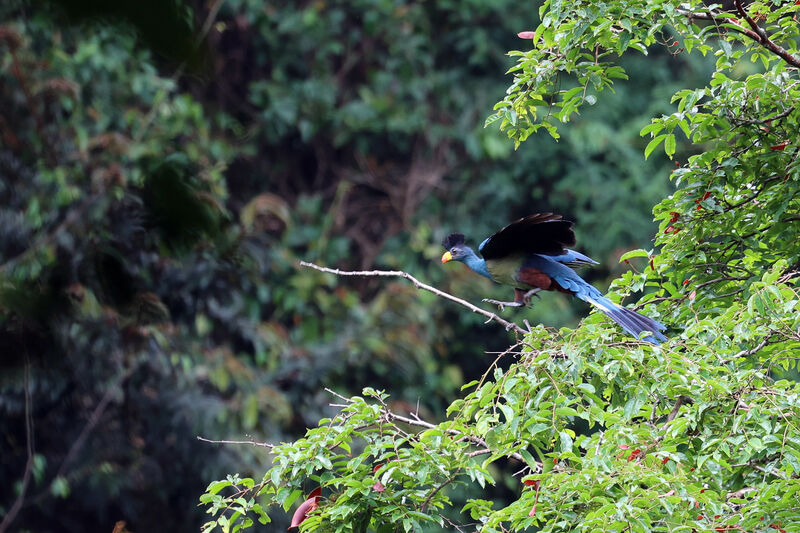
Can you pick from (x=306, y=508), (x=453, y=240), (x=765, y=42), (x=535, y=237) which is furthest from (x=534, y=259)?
(x=306, y=508)

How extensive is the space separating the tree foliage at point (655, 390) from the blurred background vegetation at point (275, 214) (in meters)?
0.43

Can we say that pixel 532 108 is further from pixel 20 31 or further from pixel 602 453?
pixel 20 31

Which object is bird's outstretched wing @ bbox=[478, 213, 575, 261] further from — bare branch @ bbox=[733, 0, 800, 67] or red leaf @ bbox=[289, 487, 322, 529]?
red leaf @ bbox=[289, 487, 322, 529]

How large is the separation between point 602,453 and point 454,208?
18.0 feet

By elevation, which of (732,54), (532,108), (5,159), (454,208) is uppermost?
(732,54)

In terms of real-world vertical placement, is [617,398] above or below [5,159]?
below

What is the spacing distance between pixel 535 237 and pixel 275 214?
2.68 meters

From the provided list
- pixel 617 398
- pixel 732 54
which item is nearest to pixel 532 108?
pixel 732 54

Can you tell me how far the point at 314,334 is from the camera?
20.7 feet

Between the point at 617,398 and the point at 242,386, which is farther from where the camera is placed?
the point at 242,386

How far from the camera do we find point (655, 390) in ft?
7.02

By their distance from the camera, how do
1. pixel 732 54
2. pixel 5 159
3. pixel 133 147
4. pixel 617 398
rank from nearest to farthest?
pixel 617 398, pixel 732 54, pixel 5 159, pixel 133 147

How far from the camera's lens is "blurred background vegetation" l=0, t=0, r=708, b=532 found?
4277mm

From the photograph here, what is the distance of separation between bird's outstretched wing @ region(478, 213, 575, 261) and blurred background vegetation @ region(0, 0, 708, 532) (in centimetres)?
14
